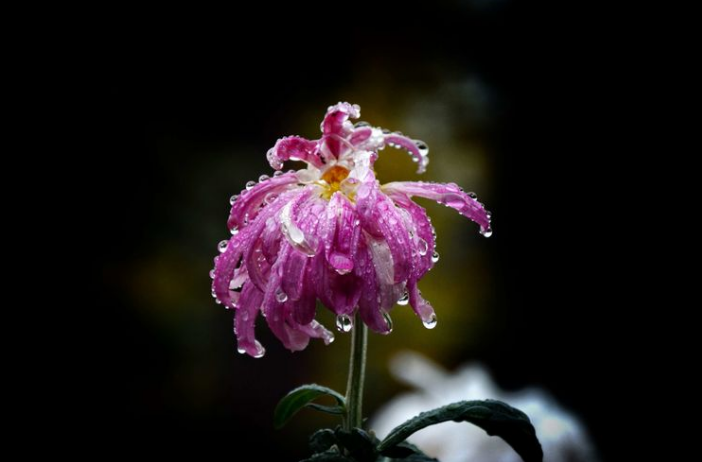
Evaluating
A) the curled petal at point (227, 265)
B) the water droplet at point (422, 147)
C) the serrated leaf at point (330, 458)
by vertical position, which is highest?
the water droplet at point (422, 147)

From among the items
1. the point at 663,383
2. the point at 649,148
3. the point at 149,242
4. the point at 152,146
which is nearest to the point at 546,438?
the point at 663,383

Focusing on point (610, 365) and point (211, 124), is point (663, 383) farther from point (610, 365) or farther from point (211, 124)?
point (211, 124)

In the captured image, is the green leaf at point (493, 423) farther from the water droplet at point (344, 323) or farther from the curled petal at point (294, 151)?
the curled petal at point (294, 151)

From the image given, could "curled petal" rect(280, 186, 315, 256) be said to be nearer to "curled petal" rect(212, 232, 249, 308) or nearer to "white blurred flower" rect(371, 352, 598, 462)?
"curled petal" rect(212, 232, 249, 308)

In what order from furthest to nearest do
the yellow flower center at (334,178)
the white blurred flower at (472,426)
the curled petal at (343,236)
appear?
the white blurred flower at (472,426), the yellow flower center at (334,178), the curled petal at (343,236)

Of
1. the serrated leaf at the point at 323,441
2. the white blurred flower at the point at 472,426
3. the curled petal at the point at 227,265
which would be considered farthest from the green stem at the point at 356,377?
Answer: the white blurred flower at the point at 472,426

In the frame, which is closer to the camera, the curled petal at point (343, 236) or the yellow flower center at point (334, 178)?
the curled petal at point (343, 236)

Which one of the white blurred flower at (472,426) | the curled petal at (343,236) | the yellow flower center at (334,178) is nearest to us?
the curled petal at (343,236)

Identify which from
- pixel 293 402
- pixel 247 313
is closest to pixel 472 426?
pixel 293 402
